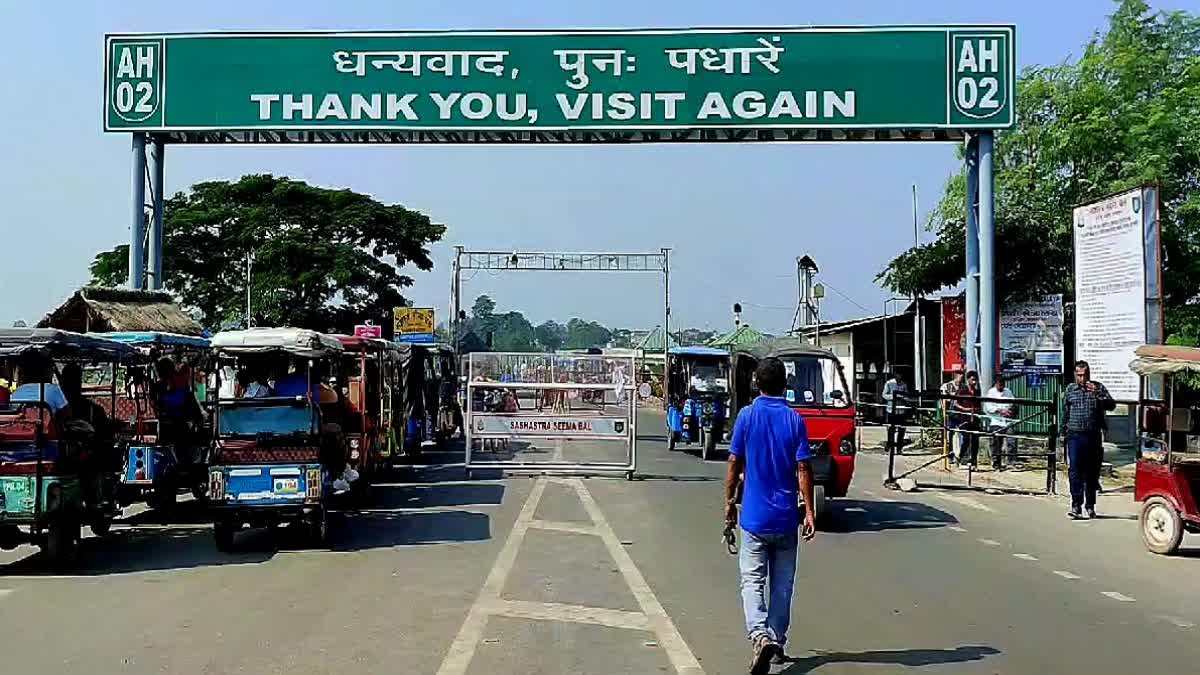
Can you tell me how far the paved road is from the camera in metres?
8.34

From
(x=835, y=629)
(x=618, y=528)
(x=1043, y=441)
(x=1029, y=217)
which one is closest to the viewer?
(x=835, y=629)

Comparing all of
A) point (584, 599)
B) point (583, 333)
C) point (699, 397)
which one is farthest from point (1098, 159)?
point (583, 333)

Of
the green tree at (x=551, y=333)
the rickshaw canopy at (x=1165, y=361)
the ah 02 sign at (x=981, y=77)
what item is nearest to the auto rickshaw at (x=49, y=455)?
the rickshaw canopy at (x=1165, y=361)

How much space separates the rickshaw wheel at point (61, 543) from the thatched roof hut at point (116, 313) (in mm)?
9911

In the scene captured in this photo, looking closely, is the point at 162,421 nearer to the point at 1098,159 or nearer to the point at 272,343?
the point at 272,343

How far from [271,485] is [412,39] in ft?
42.7

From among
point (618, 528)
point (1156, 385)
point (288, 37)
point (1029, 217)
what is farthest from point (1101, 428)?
point (288, 37)

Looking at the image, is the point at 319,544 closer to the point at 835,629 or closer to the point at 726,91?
the point at 835,629

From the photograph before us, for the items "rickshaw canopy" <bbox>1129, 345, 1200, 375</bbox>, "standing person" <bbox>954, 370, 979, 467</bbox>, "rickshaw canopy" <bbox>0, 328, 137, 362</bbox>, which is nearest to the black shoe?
"rickshaw canopy" <bbox>1129, 345, 1200, 375</bbox>

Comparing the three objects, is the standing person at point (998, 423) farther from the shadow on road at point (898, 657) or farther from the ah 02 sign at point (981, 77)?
the shadow on road at point (898, 657)

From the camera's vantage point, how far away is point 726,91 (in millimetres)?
23812

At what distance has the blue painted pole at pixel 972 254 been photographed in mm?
24312

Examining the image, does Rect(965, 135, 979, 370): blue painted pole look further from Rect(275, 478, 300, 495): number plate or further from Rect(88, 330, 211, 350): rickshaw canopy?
Rect(275, 478, 300, 495): number plate

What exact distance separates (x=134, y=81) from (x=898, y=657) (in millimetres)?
21016
